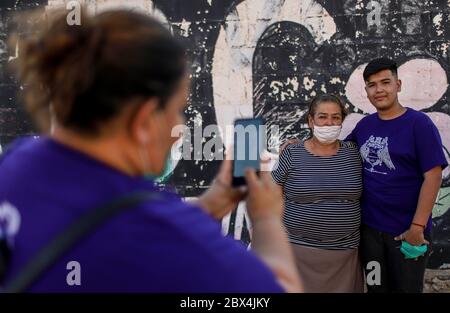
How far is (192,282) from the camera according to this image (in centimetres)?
89

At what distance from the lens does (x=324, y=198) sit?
3.06m

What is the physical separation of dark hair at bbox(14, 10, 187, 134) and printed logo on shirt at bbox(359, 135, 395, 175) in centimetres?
223

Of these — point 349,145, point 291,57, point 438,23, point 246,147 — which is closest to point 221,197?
point 246,147

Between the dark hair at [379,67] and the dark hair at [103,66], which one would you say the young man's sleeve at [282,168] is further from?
the dark hair at [103,66]

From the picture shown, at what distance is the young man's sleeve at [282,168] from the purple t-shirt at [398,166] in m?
0.48

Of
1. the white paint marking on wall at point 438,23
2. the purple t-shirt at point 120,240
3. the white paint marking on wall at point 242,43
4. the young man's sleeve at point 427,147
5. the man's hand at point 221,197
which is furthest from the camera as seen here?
the white paint marking on wall at point 242,43

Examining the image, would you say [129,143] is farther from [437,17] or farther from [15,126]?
[15,126]

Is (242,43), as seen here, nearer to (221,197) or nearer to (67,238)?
(221,197)

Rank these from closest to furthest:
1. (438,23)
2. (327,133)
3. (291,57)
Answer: (327,133)
(438,23)
(291,57)

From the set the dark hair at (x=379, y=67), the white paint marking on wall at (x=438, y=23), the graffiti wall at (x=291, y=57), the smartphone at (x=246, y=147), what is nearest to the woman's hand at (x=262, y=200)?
the smartphone at (x=246, y=147)

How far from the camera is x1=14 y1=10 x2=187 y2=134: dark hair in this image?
921 mm

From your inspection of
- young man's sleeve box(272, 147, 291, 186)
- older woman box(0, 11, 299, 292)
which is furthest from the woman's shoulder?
older woman box(0, 11, 299, 292)

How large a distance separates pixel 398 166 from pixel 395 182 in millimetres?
95

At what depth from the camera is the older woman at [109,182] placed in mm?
887
